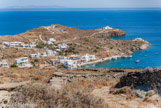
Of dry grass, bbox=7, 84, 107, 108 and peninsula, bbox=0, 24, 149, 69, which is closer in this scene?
dry grass, bbox=7, 84, 107, 108

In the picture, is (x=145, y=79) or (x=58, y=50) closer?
(x=145, y=79)

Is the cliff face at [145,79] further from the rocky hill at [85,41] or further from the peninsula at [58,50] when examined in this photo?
the rocky hill at [85,41]

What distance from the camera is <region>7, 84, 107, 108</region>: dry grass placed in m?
4.26

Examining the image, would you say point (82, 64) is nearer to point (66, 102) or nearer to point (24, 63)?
point (24, 63)

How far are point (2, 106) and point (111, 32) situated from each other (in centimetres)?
8842

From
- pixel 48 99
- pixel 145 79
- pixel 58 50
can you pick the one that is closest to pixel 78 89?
pixel 48 99

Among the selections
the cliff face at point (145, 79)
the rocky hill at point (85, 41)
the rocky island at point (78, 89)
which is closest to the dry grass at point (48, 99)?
the rocky island at point (78, 89)

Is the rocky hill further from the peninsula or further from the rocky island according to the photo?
the rocky island

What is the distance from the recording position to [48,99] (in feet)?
14.6

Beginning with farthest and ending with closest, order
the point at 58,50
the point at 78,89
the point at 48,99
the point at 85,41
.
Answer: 1. the point at 85,41
2. the point at 58,50
3. the point at 78,89
4. the point at 48,99

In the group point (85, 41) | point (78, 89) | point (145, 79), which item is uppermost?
point (78, 89)

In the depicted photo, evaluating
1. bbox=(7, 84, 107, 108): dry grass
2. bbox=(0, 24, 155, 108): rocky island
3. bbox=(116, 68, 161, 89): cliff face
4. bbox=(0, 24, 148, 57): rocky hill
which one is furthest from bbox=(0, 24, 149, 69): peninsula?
bbox=(7, 84, 107, 108): dry grass

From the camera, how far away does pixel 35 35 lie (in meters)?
73.4

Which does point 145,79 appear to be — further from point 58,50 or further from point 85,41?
point 85,41
